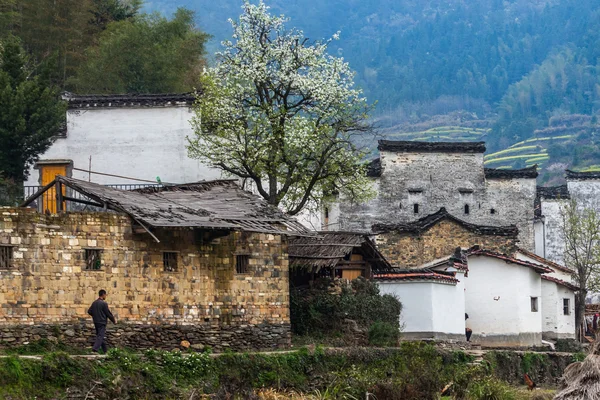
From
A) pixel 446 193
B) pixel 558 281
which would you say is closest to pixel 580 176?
pixel 446 193

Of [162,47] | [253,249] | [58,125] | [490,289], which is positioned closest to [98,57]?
[162,47]

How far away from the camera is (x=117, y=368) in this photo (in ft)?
80.6

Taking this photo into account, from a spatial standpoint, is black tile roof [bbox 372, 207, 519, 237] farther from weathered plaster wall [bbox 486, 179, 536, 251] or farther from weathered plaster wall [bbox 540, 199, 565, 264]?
weathered plaster wall [bbox 540, 199, 565, 264]

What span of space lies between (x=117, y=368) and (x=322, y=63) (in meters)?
17.8

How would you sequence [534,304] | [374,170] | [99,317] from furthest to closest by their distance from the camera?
1. [374,170]
2. [534,304]
3. [99,317]

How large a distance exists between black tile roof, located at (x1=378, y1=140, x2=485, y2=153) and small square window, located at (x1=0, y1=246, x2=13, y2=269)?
33486 millimetres

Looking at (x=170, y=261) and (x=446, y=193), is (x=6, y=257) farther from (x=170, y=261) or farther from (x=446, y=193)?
(x=446, y=193)

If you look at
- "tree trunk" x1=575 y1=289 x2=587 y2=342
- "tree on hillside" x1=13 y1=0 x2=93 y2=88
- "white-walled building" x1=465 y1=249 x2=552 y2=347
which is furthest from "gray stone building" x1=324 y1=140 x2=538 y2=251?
"tree on hillside" x1=13 y1=0 x2=93 y2=88

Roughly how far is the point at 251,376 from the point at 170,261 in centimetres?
362

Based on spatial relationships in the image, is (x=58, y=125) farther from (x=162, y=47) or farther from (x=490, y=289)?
(x=490, y=289)

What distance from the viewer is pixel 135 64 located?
2076 inches

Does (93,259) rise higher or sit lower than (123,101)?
lower

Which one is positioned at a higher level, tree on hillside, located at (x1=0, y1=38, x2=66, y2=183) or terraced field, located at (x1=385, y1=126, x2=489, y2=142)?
terraced field, located at (x1=385, y1=126, x2=489, y2=142)

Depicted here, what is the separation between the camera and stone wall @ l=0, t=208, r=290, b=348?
26.1 metres
